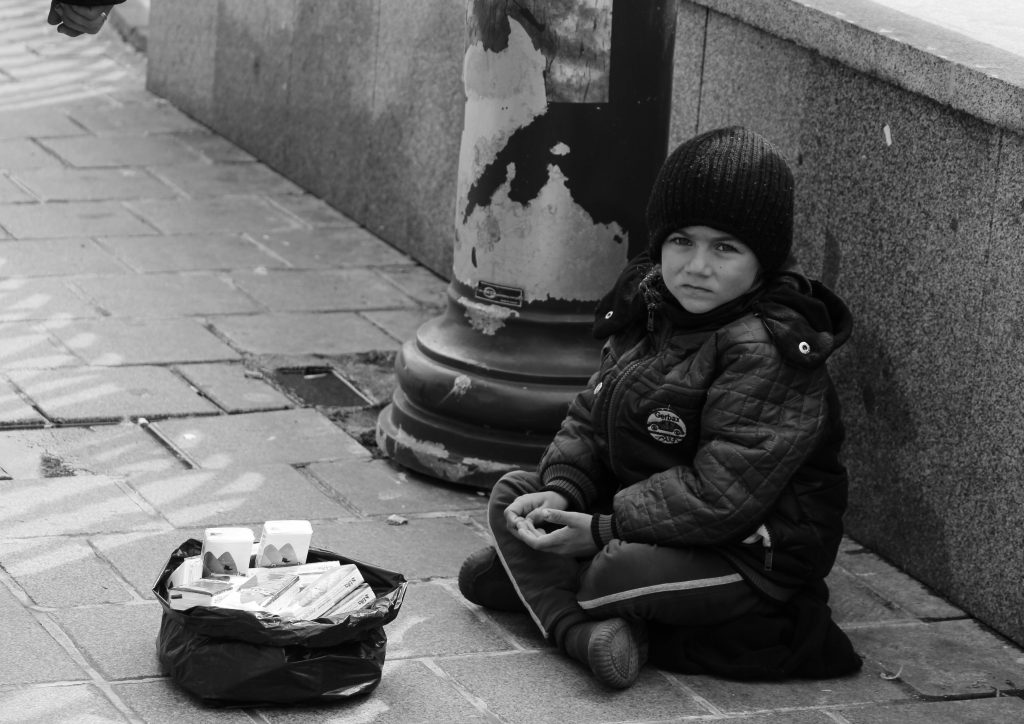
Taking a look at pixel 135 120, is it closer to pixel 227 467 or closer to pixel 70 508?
pixel 227 467

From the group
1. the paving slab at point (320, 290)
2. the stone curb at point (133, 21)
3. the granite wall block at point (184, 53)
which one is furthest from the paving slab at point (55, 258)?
the stone curb at point (133, 21)

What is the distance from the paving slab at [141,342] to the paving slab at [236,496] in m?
0.95

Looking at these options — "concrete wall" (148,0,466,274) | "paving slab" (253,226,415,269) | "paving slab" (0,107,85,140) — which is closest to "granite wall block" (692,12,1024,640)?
"concrete wall" (148,0,466,274)

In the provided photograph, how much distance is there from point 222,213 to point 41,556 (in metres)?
3.44

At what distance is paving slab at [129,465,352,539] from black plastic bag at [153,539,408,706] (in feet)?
2.90

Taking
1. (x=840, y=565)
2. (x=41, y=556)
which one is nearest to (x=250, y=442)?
(x=41, y=556)

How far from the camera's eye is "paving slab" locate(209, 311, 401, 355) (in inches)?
231

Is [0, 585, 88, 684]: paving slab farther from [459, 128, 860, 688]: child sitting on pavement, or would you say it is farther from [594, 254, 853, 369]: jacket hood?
[594, 254, 853, 369]: jacket hood

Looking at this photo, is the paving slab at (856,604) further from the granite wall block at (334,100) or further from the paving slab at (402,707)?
the granite wall block at (334,100)

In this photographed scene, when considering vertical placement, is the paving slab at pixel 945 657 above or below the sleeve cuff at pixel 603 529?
below

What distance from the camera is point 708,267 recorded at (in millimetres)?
3711

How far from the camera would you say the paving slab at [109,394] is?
5133 millimetres

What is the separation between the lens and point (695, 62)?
5.25m

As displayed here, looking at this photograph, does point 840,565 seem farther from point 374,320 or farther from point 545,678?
point 374,320
